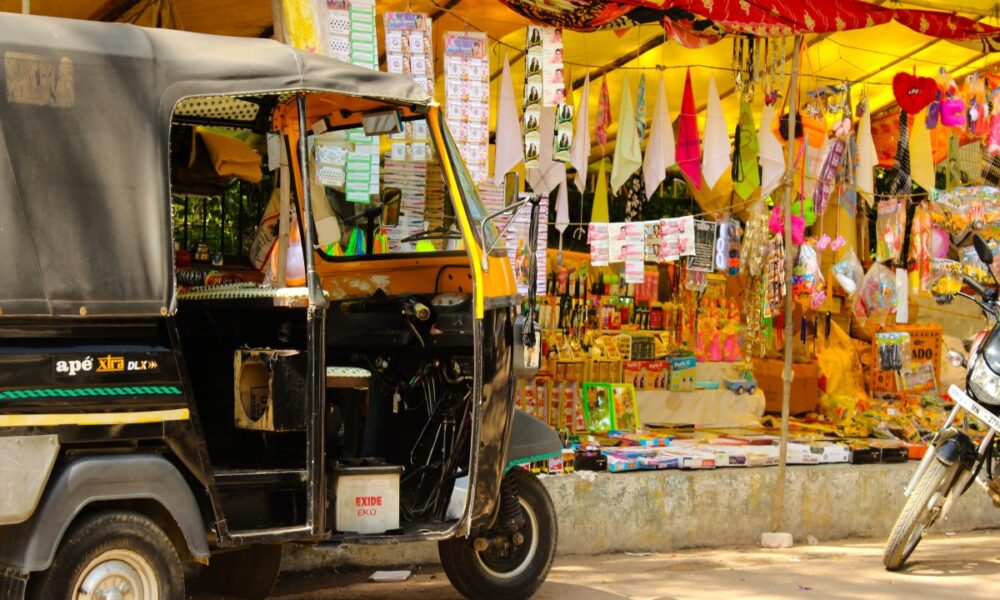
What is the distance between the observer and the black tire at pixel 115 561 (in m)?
3.93

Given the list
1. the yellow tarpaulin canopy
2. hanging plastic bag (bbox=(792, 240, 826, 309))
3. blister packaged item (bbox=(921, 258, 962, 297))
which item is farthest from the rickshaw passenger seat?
blister packaged item (bbox=(921, 258, 962, 297))

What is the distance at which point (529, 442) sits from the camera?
18.4 ft

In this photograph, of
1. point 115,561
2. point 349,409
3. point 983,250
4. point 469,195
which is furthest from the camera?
point 983,250

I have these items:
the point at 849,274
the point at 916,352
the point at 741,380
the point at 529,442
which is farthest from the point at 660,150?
the point at 916,352

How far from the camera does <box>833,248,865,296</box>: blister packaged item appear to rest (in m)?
9.00

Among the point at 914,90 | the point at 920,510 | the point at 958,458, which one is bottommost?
the point at 920,510

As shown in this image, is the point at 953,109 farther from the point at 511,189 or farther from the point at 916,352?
the point at 511,189

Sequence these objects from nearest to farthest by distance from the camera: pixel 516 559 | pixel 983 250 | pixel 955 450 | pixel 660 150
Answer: pixel 516 559, pixel 955 450, pixel 983 250, pixel 660 150

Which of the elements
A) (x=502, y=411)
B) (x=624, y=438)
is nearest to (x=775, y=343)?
(x=624, y=438)

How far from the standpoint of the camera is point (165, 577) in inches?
164

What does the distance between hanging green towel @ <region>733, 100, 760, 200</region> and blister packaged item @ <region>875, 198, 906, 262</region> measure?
1.56 meters

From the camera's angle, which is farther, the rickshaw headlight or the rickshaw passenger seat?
the rickshaw headlight

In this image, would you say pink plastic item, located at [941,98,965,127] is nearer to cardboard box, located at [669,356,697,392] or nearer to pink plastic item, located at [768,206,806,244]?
pink plastic item, located at [768,206,806,244]

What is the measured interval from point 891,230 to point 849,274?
64cm
